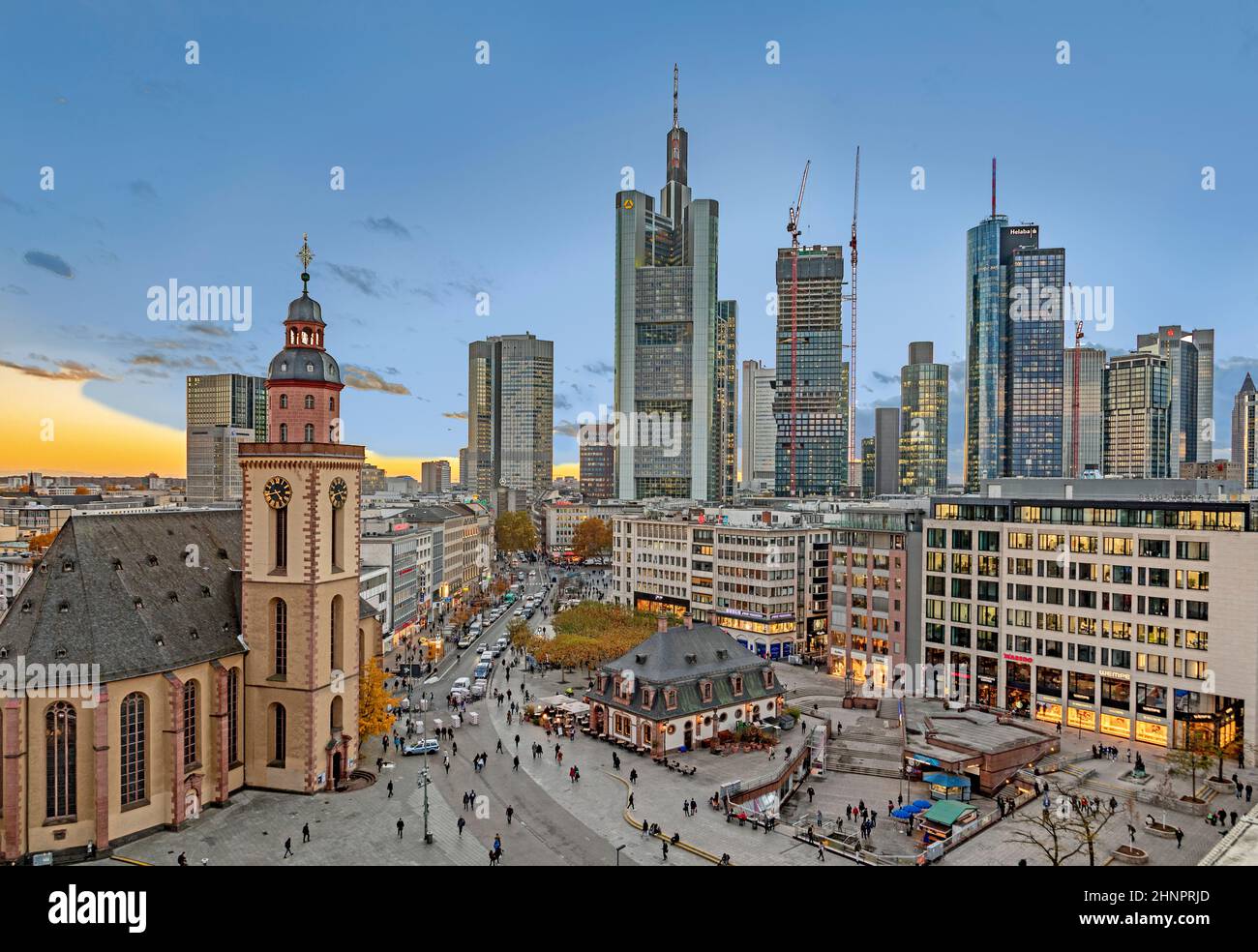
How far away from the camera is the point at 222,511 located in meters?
58.4

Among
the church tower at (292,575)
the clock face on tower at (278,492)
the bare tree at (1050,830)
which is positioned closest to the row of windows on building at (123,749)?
the church tower at (292,575)

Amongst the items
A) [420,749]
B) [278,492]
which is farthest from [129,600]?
[420,749]

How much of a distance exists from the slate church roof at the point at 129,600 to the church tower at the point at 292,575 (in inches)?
109

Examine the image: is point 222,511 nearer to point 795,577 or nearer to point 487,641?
point 487,641

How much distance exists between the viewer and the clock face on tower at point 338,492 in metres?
53.2

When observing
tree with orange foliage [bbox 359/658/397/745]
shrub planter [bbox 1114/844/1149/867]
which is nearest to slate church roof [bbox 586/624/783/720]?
tree with orange foliage [bbox 359/658/397/745]

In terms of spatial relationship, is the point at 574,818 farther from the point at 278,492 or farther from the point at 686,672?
the point at 278,492

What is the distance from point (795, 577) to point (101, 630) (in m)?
83.6

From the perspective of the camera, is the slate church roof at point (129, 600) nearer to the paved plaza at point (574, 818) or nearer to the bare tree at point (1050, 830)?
the paved plaza at point (574, 818)

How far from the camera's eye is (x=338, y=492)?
53.8m

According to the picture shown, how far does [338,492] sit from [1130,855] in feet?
170
